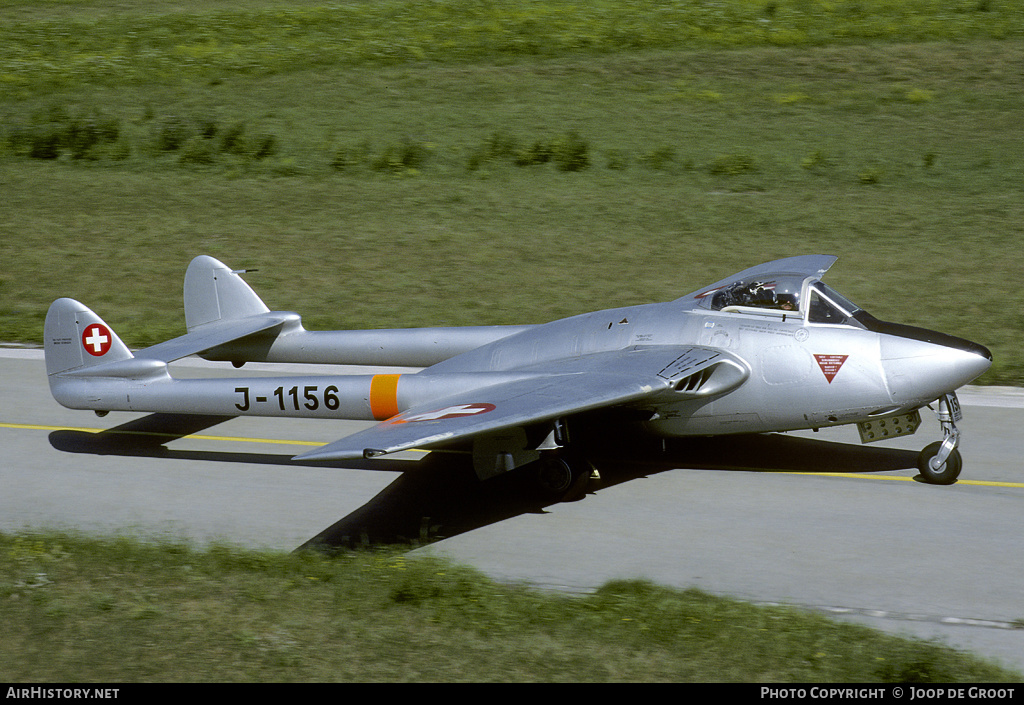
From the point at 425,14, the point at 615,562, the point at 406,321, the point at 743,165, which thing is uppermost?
the point at 425,14

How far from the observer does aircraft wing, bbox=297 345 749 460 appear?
10.4m

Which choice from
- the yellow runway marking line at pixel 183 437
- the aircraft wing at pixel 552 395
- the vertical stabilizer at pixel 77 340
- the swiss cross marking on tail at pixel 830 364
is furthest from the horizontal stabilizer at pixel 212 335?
the swiss cross marking on tail at pixel 830 364

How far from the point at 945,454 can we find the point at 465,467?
17.7ft

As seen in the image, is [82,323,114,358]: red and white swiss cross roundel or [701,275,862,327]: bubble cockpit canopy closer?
[701,275,862,327]: bubble cockpit canopy

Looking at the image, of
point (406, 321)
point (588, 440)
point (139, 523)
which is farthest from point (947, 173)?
point (139, 523)

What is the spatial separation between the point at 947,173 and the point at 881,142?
9.28ft

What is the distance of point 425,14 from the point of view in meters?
43.9

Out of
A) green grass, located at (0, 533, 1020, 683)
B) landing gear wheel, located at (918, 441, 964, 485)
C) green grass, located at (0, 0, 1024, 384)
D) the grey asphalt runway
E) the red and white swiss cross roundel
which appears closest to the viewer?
green grass, located at (0, 533, 1020, 683)

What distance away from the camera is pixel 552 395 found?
11.4m

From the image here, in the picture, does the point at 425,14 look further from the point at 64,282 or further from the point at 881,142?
the point at 64,282

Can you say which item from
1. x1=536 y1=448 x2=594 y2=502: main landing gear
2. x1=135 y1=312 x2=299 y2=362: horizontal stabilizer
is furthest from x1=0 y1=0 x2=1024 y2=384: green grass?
x1=536 y1=448 x2=594 y2=502: main landing gear

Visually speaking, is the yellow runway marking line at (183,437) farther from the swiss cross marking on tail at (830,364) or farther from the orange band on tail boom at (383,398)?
the swiss cross marking on tail at (830,364)

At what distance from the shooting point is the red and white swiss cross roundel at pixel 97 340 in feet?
44.4

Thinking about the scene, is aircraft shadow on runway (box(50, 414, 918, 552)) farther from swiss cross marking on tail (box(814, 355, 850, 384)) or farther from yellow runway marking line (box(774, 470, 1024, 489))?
swiss cross marking on tail (box(814, 355, 850, 384))
